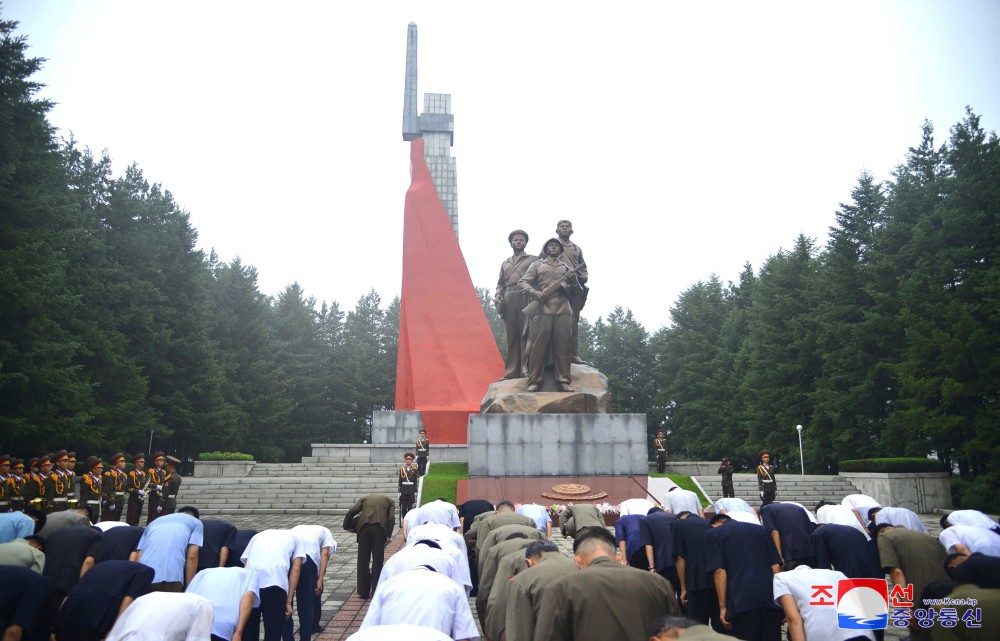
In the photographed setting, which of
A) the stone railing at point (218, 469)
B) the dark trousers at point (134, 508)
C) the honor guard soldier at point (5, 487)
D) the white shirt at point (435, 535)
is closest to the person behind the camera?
the white shirt at point (435, 535)

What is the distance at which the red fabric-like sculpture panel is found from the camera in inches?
779

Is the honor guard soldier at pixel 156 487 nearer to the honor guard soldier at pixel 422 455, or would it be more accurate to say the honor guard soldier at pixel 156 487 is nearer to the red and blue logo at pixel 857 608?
the honor guard soldier at pixel 422 455

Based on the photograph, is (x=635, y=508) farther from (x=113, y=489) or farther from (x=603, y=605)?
(x=113, y=489)

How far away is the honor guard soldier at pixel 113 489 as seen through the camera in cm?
1002

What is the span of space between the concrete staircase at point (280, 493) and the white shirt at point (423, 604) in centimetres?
1094

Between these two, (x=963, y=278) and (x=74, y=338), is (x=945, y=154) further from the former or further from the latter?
(x=74, y=338)

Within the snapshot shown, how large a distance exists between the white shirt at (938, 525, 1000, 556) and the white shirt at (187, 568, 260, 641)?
423 cm

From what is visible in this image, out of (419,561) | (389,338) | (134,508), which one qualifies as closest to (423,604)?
(419,561)

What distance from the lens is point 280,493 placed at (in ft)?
46.8

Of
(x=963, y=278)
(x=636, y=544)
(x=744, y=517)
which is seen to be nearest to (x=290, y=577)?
(x=636, y=544)

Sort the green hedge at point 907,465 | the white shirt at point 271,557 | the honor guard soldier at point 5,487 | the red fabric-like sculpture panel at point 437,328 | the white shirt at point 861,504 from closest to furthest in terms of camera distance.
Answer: the white shirt at point 271,557 < the white shirt at point 861,504 < the honor guard soldier at point 5,487 < the green hedge at point 907,465 < the red fabric-like sculpture panel at point 437,328

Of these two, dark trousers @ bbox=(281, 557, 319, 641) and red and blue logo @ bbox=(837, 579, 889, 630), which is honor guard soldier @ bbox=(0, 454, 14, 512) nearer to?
dark trousers @ bbox=(281, 557, 319, 641)

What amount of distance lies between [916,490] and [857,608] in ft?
41.2

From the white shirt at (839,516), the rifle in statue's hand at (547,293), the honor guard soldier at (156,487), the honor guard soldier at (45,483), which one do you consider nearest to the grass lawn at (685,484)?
the rifle in statue's hand at (547,293)
